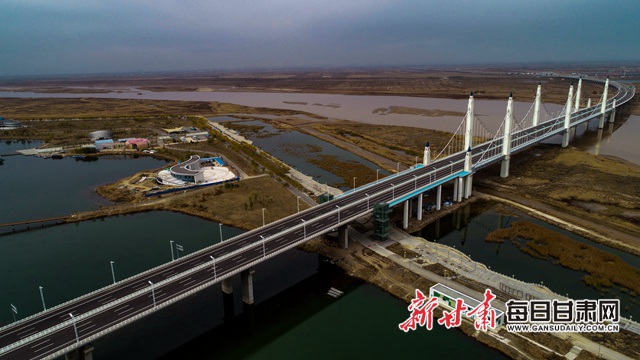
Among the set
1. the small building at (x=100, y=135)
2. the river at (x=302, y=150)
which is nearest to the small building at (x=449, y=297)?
the river at (x=302, y=150)

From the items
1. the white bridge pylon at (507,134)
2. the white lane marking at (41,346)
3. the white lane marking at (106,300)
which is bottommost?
the white lane marking at (41,346)

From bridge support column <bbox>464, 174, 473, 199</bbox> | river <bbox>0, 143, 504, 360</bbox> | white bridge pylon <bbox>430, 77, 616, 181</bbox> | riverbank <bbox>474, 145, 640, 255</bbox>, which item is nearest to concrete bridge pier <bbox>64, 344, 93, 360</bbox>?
river <bbox>0, 143, 504, 360</bbox>

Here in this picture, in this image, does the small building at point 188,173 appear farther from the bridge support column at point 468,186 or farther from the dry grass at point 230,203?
the bridge support column at point 468,186

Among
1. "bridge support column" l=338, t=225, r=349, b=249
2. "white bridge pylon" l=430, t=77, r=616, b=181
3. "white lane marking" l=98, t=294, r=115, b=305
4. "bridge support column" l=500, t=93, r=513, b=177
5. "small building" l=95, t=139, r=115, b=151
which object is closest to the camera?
"white lane marking" l=98, t=294, r=115, b=305

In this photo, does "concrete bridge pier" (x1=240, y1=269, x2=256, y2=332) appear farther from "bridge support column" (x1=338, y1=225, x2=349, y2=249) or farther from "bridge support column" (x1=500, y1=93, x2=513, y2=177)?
"bridge support column" (x1=500, y1=93, x2=513, y2=177)

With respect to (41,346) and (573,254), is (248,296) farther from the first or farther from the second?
(573,254)

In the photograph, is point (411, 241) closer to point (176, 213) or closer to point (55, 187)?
point (176, 213)
